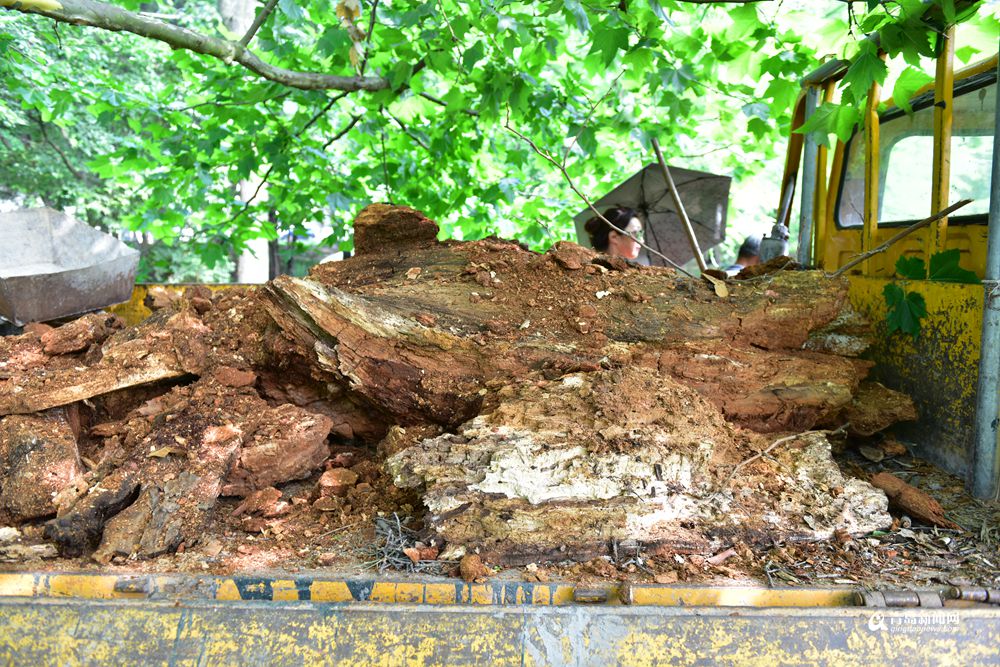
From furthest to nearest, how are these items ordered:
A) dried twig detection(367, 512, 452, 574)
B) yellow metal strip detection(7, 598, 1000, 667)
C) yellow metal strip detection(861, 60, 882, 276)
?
1. yellow metal strip detection(861, 60, 882, 276)
2. dried twig detection(367, 512, 452, 574)
3. yellow metal strip detection(7, 598, 1000, 667)

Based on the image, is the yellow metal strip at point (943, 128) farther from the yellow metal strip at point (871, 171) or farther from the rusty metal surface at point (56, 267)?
the rusty metal surface at point (56, 267)

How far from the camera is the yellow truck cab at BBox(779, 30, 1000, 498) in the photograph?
219 centimetres

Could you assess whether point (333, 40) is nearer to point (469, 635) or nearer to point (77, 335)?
point (77, 335)

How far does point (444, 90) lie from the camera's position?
30.9 ft

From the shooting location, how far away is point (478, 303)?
2.72m

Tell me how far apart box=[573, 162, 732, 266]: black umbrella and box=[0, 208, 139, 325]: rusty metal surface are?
3.67 metres

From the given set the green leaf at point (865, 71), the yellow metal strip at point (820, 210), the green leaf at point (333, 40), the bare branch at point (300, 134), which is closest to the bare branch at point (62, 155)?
the bare branch at point (300, 134)

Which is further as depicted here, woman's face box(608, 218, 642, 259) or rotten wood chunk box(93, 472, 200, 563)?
woman's face box(608, 218, 642, 259)

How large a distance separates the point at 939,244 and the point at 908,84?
0.57m


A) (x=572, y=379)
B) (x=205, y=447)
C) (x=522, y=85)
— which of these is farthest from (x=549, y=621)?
(x=522, y=85)

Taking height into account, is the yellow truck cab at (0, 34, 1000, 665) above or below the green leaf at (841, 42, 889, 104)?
below

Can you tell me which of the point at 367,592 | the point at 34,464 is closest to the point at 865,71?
the point at 367,592

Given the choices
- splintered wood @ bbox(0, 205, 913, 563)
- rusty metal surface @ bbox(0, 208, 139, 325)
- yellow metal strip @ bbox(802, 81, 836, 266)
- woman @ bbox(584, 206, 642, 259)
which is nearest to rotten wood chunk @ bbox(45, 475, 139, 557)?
splintered wood @ bbox(0, 205, 913, 563)

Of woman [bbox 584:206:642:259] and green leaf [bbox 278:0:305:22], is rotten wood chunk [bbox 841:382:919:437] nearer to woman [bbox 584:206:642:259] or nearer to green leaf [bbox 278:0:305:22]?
woman [bbox 584:206:642:259]
